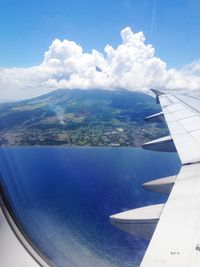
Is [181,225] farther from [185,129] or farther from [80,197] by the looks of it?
[80,197]

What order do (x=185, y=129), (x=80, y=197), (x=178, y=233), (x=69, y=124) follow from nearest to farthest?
(x=178, y=233), (x=185, y=129), (x=69, y=124), (x=80, y=197)

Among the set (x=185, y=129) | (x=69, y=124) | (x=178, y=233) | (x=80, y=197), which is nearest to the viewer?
(x=178, y=233)

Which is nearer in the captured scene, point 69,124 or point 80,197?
point 69,124

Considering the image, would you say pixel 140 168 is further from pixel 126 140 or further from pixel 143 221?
pixel 143 221

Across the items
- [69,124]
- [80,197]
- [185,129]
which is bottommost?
[80,197]

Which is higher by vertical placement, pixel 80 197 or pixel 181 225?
pixel 181 225

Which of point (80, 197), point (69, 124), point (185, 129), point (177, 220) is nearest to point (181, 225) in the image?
point (177, 220)
